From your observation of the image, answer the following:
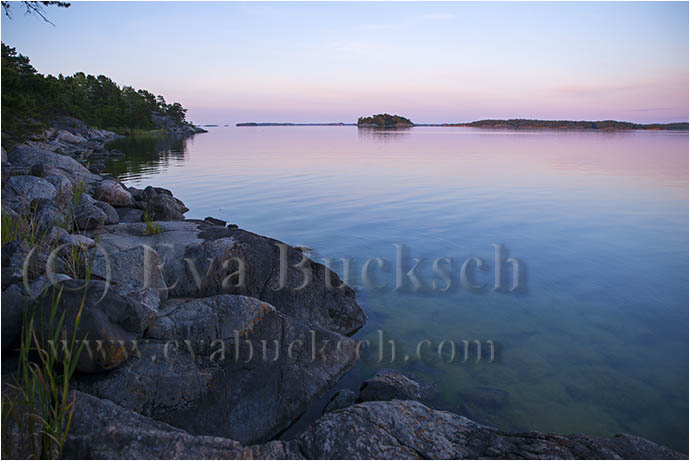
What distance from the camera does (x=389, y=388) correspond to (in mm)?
5586

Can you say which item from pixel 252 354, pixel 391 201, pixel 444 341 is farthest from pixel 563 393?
pixel 391 201

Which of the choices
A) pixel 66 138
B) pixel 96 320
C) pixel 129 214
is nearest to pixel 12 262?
pixel 96 320

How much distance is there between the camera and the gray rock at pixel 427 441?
394 cm

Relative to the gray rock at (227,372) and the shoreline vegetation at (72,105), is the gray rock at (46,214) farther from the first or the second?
the shoreline vegetation at (72,105)

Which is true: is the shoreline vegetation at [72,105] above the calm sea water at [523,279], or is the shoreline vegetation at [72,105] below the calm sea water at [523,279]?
above

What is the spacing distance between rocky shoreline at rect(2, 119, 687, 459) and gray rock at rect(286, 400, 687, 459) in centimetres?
1

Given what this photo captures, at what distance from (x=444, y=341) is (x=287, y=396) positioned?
3.48 metres

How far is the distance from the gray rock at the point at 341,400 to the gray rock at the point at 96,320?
2.56 metres

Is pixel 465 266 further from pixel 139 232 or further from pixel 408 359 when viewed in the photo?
pixel 139 232

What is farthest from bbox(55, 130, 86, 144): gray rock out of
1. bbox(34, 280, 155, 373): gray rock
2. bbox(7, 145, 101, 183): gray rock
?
bbox(34, 280, 155, 373): gray rock

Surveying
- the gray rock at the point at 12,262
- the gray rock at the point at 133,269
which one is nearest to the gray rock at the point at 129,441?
the gray rock at the point at 12,262

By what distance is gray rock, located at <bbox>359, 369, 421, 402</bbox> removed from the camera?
5473 mm

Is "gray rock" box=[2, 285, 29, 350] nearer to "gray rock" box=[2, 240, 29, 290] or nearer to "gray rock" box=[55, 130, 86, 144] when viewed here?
"gray rock" box=[2, 240, 29, 290]

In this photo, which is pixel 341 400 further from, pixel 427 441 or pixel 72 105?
Result: pixel 72 105
